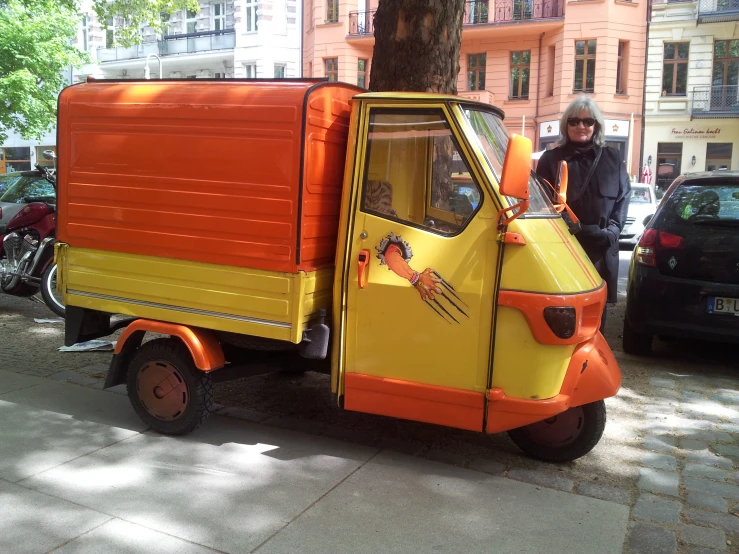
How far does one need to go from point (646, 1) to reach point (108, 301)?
30.1 meters

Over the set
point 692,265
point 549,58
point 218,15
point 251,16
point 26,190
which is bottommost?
point 692,265

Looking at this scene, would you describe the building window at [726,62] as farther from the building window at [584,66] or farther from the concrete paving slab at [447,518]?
the concrete paving slab at [447,518]

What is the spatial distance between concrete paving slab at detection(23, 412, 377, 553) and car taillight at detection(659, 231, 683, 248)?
10.6 feet

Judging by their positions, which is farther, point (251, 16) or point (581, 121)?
point (251, 16)

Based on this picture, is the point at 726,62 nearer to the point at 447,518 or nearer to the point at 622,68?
the point at 622,68

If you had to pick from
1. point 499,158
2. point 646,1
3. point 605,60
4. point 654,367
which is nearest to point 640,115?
point 605,60

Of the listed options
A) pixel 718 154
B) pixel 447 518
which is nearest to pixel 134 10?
pixel 447 518

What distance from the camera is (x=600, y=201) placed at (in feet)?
17.4

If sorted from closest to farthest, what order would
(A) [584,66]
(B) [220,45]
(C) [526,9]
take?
(A) [584,66] → (C) [526,9] → (B) [220,45]

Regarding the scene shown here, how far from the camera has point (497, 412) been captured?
380 cm

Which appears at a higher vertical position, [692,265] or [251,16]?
[251,16]

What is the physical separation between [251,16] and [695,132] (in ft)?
72.2

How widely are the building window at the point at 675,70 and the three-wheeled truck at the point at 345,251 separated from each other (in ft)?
93.6

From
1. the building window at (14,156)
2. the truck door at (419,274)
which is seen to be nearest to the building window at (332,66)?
the building window at (14,156)
